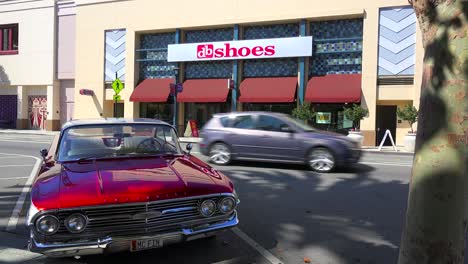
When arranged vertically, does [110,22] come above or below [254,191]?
above

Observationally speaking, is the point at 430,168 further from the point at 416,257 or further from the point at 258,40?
the point at 258,40

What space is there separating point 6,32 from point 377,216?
121 ft

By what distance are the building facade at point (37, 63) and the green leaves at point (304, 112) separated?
58.4ft

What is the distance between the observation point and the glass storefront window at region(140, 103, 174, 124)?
98.8 feet

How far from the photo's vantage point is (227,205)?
4.80 metres

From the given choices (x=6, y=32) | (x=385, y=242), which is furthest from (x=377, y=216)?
(x=6, y=32)

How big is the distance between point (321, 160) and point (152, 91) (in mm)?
19262

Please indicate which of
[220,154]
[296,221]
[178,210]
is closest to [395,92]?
[220,154]

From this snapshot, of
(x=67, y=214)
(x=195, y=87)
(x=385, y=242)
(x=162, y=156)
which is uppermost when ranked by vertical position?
(x=195, y=87)

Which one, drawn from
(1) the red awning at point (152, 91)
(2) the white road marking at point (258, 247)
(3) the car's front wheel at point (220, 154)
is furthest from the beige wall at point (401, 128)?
(2) the white road marking at point (258, 247)

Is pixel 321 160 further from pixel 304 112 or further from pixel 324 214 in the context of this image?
pixel 304 112

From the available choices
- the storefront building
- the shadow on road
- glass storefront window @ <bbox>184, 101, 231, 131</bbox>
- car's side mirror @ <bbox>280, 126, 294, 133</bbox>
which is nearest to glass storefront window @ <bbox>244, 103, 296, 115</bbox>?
the storefront building

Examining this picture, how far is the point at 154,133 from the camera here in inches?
246

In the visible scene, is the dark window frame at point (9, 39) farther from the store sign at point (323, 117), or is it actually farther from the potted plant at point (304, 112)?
the store sign at point (323, 117)
